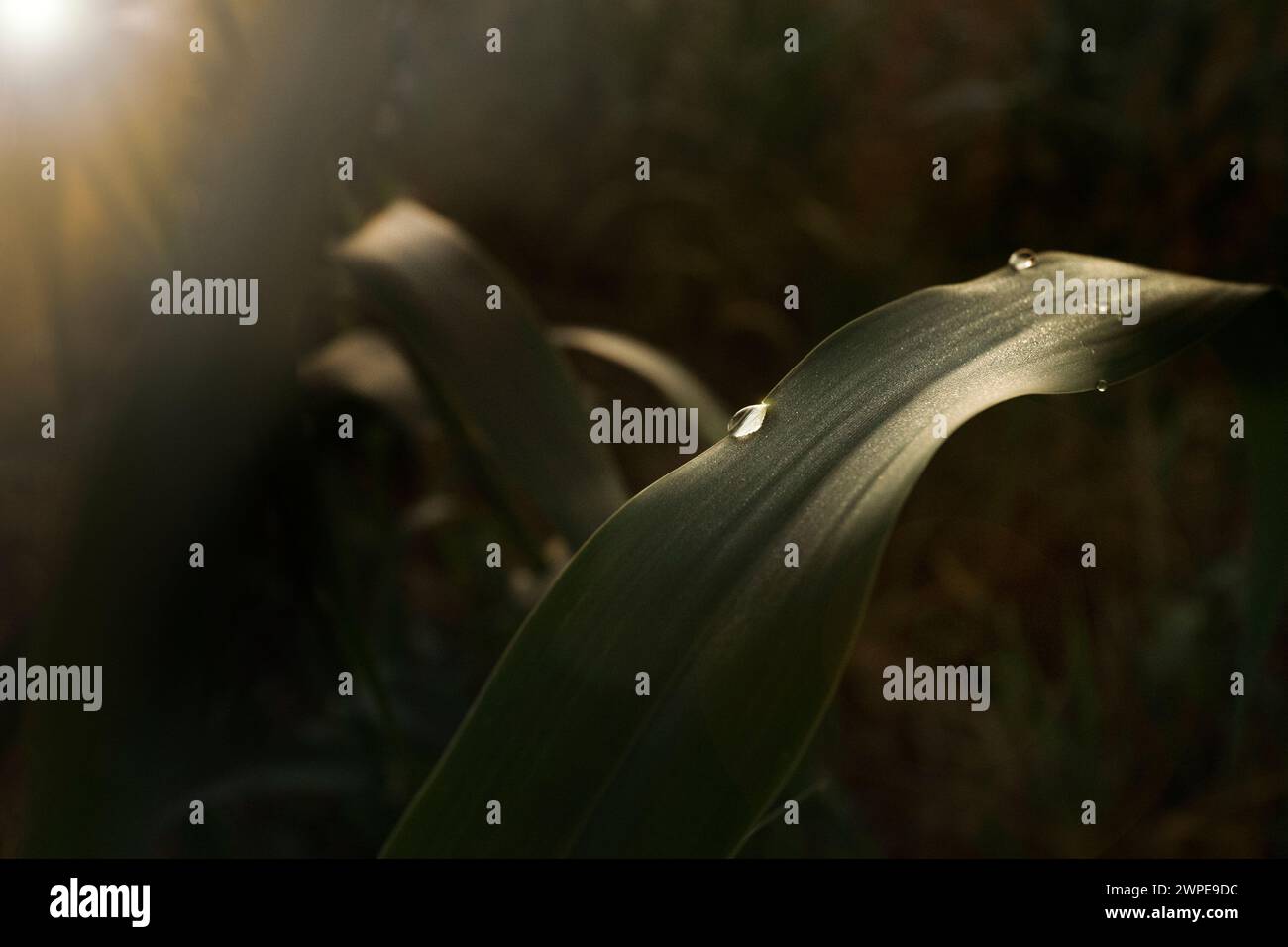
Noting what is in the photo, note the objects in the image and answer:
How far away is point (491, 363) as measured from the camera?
1.66ft

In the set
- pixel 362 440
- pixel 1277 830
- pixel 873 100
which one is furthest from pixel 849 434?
pixel 873 100

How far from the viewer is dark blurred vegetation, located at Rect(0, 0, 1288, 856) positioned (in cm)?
52

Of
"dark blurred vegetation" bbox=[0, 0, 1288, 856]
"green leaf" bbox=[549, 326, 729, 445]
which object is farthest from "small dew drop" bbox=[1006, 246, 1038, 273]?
"green leaf" bbox=[549, 326, 729, 445]

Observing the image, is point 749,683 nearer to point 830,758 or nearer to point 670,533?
point 670,533

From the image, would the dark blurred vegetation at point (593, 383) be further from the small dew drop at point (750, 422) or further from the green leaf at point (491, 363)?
the small dew drop at point (750, 422)

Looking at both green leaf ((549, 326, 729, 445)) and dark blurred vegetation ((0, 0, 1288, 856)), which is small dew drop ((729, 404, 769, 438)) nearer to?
dark blurred vegetation ((0, 0, 1288, 856))

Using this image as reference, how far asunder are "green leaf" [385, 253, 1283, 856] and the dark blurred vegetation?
0.22m

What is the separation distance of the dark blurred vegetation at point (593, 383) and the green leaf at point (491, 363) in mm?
55

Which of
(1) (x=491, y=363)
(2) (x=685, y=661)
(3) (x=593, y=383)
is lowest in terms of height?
(2) (x=685, y=661)

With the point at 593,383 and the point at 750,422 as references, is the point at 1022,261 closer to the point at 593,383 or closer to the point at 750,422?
the point at 750,422

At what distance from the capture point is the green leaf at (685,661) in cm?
26

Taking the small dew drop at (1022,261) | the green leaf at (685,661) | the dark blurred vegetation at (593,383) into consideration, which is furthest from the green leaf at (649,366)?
the green leaf at (685,661)

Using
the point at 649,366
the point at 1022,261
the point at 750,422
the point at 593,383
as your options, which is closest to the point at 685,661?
the point at 750,422

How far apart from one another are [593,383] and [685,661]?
1.51 meters
